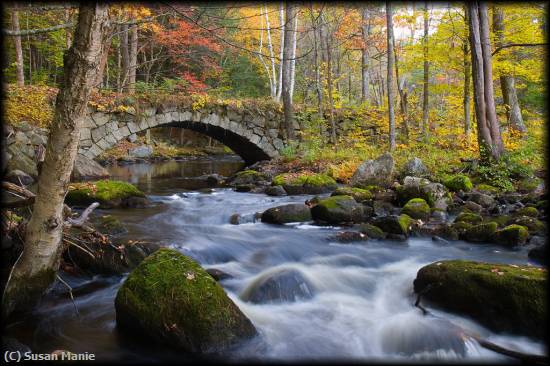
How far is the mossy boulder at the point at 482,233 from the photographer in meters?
6.61

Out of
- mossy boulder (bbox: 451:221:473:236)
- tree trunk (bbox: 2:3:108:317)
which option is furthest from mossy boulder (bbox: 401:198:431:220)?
tree trunk (bbox: 2:3:108:317)

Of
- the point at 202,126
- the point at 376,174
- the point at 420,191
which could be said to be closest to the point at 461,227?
the point at 420,191

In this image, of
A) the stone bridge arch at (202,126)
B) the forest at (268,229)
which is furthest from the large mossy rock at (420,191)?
the stone bridge arch at (202,126)

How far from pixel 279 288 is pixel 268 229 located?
3.07 metres

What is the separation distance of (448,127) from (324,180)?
7.83m

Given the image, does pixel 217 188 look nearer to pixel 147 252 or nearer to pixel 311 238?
pixel 311 238

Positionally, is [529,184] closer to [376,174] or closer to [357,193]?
[376,174]

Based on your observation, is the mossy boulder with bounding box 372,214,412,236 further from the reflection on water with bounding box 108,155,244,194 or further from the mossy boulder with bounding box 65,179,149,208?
the reflection on water with bounding box 108,155,244,194

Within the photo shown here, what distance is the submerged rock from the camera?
15.3 ft

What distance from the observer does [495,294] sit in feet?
12.7

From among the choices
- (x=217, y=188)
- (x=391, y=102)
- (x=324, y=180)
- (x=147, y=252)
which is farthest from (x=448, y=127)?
(x=147, y=252)

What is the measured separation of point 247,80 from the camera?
25.8 m

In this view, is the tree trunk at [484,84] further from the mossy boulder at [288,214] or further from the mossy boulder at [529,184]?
the mossy boulder at [288,214]

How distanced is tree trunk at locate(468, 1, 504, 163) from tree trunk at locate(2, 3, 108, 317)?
9770mm
